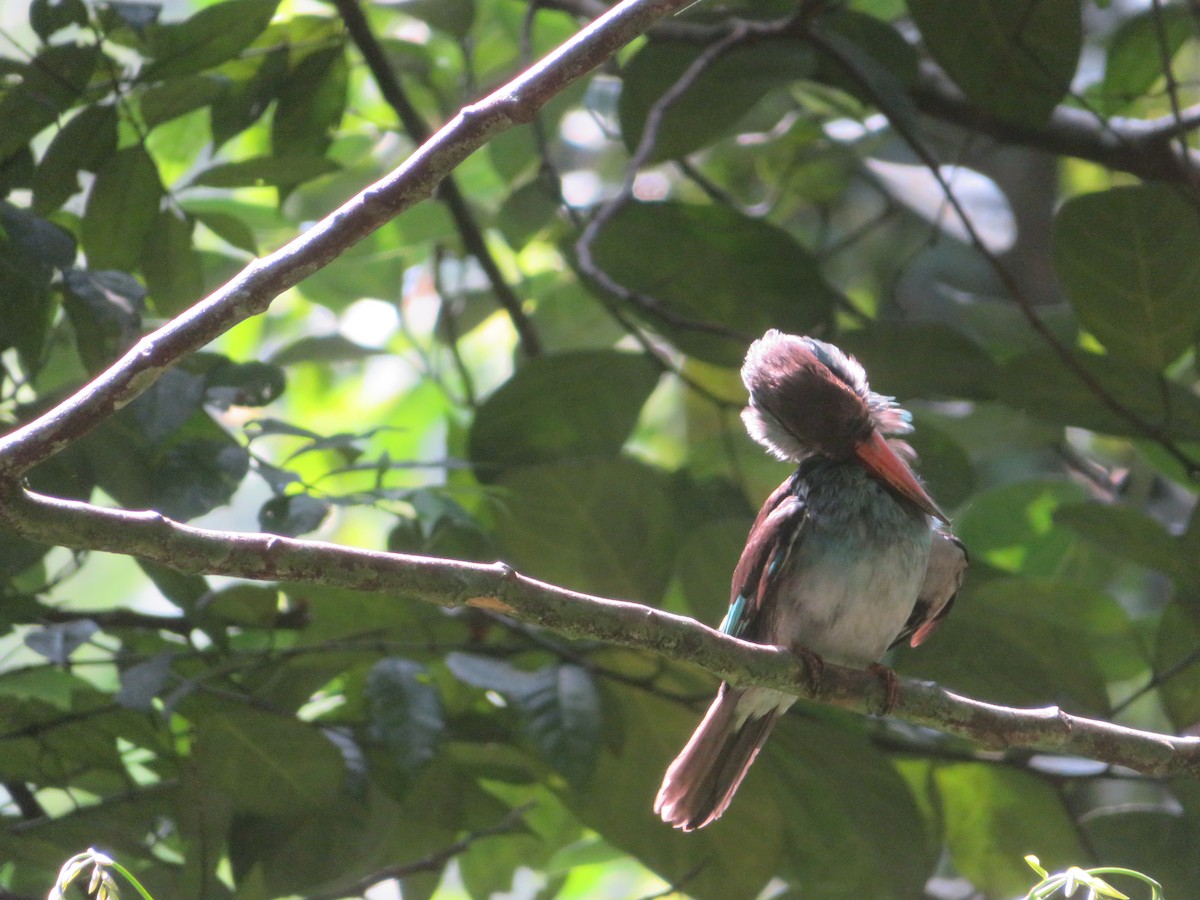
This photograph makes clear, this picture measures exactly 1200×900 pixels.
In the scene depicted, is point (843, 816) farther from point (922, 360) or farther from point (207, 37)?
point (207, 37)

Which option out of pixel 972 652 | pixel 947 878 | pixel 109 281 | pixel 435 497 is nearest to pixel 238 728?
pixel 435 497

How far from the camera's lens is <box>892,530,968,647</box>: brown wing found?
10.0ft

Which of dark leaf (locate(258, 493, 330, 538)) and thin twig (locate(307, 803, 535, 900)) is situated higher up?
dark leaf (locate(258, 493, 330, 538))

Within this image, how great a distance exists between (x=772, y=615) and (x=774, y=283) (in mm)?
1090

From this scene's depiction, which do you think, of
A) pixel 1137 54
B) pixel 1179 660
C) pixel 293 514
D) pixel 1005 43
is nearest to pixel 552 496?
pixel 293 514

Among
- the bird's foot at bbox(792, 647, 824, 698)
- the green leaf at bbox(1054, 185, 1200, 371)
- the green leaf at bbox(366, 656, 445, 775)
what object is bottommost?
the bird's foot at bbox(792, 647, 824, 698)

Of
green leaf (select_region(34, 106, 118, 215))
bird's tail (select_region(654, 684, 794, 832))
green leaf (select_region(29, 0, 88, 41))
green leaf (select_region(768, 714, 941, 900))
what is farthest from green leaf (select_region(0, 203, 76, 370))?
green leaf (select_region(768, 714, 941, 900))

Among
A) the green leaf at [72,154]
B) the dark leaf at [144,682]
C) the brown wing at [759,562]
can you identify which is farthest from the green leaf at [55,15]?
the brown wing at [759,562]

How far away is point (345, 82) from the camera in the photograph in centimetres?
363

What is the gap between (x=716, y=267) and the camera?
3.60 m

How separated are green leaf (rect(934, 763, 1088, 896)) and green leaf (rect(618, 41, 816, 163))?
6.30 ft

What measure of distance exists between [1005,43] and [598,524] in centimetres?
172

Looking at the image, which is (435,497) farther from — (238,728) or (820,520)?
(820,520)

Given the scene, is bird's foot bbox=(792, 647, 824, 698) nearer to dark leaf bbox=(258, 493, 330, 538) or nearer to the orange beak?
the orange beak
